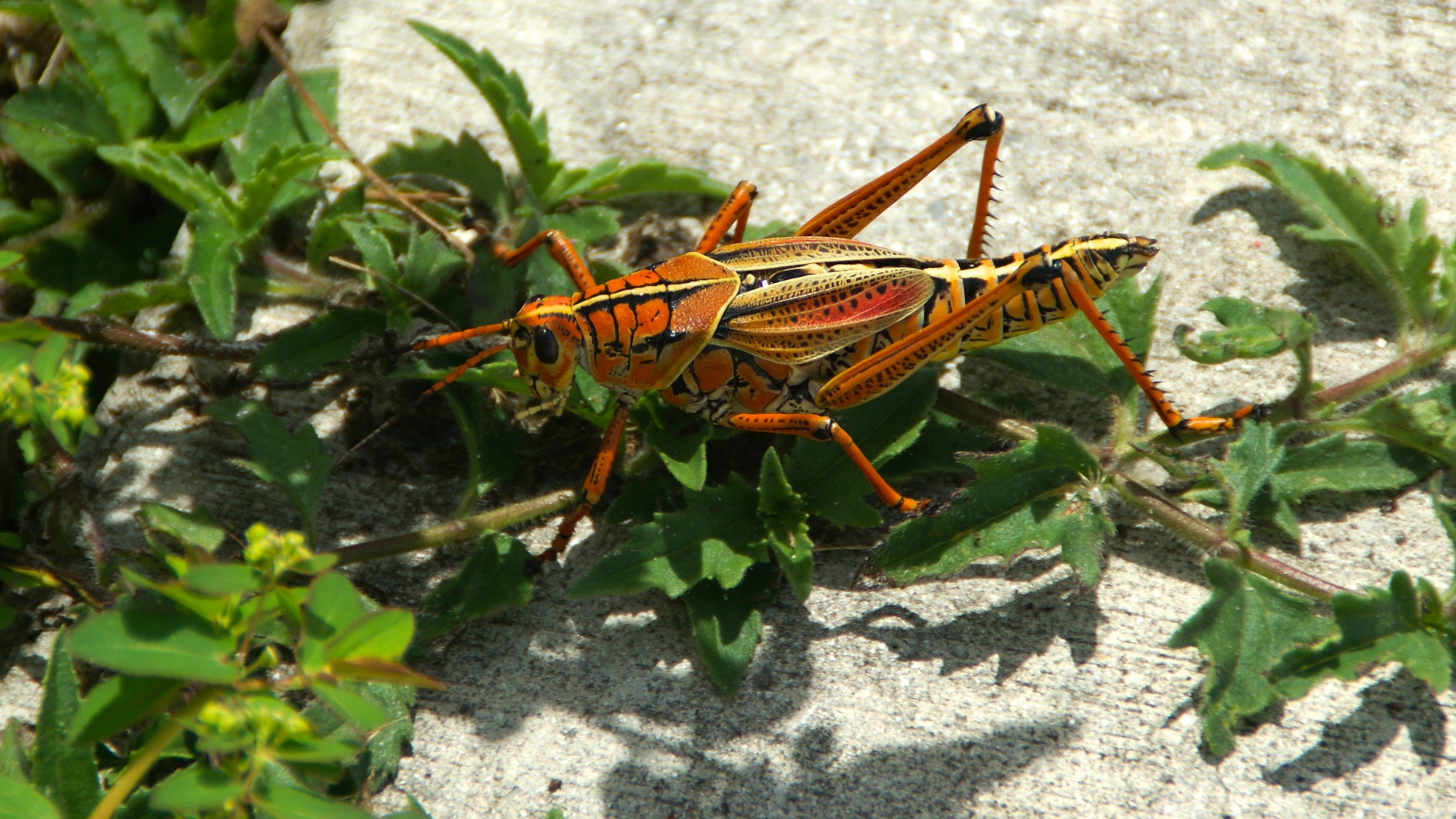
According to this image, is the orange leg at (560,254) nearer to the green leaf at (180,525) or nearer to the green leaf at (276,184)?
the green leaf at (276,184)

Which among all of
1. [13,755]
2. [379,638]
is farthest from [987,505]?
[13,755]

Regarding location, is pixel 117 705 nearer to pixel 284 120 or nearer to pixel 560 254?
pixel 560 254

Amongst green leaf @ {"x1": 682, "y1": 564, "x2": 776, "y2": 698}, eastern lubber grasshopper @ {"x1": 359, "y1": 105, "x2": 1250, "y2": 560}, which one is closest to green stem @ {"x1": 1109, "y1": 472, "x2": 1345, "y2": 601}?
eastern lubber grasshopper @ {"x1": 359, "y1": 105, "x2": 1250, "y2": 560}

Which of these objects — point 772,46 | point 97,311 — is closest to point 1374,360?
point 772,46

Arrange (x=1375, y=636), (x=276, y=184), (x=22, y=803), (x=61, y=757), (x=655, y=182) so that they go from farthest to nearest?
(x=655, y=182)
(x=276, y=184)
(x=1375, y=636)
(x=61, y=757)
(x=22, y=803)

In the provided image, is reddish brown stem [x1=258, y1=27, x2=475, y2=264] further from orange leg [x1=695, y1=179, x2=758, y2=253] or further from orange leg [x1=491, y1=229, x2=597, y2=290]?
orange leg [x1=695, y1=179, x2=758, y2=253]
